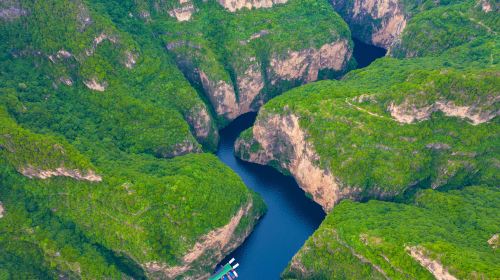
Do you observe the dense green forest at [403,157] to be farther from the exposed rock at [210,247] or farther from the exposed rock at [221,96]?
the exposed rock at [210,247]

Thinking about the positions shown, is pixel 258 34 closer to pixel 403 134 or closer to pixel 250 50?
pixel 250 50

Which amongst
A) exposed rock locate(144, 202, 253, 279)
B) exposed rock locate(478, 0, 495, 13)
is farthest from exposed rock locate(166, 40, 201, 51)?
exposed rock locate(478, 0, 495, 13)

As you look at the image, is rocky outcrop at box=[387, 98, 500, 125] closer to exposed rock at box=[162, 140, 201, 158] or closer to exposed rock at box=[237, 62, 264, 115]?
exposed rock at box=[237, 62, 264, 115]

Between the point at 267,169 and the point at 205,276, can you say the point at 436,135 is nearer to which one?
the point at 267,169

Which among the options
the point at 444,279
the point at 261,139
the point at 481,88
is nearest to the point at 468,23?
the point at 481,88

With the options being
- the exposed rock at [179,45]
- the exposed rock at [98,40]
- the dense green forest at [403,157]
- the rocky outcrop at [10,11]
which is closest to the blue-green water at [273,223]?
the dense green forest at [403,157]

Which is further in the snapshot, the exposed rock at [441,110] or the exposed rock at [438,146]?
the exposed rock at [438,146]
